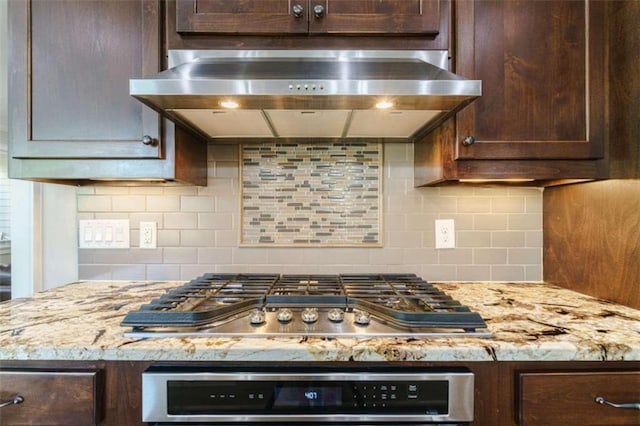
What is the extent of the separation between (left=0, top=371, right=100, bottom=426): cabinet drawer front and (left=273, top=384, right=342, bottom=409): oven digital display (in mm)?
423

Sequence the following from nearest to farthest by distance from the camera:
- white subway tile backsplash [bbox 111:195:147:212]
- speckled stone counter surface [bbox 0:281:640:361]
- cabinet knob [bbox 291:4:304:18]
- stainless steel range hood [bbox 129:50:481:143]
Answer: speckled stone counter surface [bbox 0:281:640:361] < stainless steel range hood [bbox 129:50:481:143] < cabinet knob [bbox 291:4:304:18] < white subway tile backsplash [bbox 111:195:147:212]

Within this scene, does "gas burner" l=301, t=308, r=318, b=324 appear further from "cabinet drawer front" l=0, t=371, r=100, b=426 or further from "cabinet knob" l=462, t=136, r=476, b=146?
"cabinet knob" l=462, t=136, r=476, b=146

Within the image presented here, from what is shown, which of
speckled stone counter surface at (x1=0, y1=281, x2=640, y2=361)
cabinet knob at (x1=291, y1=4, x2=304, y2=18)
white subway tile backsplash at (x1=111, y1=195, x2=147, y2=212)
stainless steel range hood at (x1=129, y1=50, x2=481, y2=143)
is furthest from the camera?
white subway tile backsplash at (x1=111, y1=195, x2=147, y2=212)

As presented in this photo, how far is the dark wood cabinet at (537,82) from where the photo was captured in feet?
3.30

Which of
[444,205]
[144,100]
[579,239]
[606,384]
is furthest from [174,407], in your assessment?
[579,239]

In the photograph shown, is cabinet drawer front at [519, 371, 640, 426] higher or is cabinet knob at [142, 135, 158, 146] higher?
cabinet knob at [142, 135, 158, 146]

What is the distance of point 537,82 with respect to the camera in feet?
3.31

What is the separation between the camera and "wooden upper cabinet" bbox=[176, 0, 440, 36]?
38.6 inches

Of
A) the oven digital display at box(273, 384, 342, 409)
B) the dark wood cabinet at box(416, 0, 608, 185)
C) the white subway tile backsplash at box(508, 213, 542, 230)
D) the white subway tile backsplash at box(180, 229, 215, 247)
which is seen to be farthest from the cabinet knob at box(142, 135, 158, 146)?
the white subway tile backsplash at box(508, 213, 542, 230)

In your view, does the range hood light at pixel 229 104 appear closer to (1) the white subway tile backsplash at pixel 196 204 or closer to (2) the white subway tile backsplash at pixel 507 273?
(1) the white subway tile backsplash at pixel 196 204

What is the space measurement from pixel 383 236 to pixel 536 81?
0.75m

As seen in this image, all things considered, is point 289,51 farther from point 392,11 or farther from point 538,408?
point 538,408

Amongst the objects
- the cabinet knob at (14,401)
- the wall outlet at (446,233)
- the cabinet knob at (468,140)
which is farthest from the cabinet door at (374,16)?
the cabinet knob at (14,401)

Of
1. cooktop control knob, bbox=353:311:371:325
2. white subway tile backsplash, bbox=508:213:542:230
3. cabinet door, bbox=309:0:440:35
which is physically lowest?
cooktop control knob, bbox=353:311:371:325
